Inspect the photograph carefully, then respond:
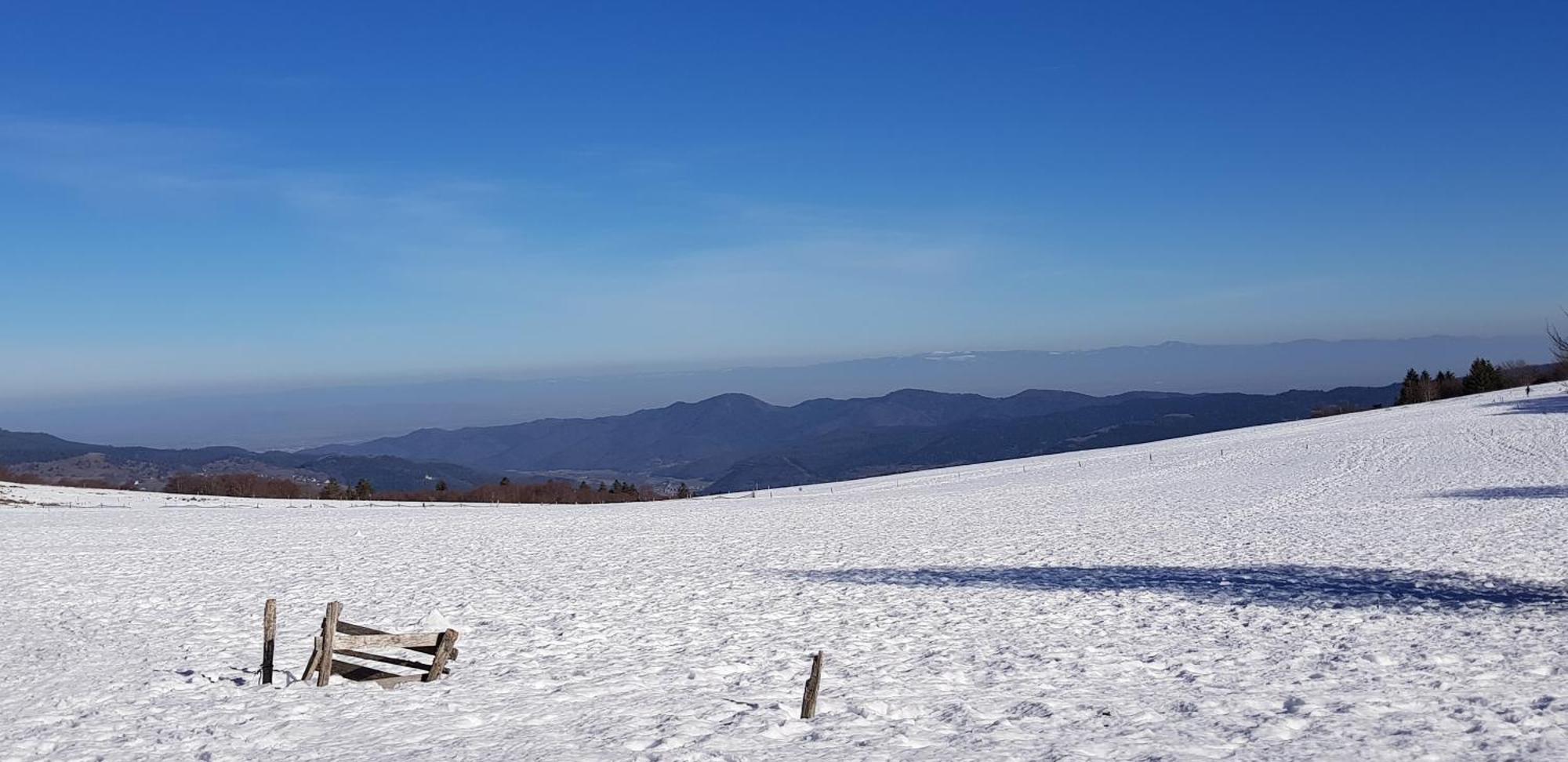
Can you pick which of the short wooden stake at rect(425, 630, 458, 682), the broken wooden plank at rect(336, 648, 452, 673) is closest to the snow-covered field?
the short wooden stake at rect(425, 630, 458, 682)

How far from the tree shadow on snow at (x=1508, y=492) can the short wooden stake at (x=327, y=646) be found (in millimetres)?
Result: 38147

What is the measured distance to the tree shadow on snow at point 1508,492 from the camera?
37094 mm

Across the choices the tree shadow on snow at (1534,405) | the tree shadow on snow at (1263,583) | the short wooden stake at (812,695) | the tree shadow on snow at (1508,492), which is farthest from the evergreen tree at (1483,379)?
the short wooden stake at (812,695)

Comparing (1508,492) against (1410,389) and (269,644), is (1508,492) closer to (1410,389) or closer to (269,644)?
(269,644)

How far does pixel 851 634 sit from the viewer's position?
1775 cm

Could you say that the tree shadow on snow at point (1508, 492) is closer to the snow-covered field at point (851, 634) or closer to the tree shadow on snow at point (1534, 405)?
the snow-covered field at point (851, 634)

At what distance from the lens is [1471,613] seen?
58.1ft

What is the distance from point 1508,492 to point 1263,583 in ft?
77.5

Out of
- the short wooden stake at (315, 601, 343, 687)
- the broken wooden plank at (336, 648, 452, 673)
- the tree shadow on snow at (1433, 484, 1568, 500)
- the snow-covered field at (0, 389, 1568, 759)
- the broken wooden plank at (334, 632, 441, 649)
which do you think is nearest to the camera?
the snow-covered field at (0, 389, 1568, 759)

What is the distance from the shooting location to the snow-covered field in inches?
465

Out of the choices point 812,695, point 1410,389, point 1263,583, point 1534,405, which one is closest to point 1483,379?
point 1410,389

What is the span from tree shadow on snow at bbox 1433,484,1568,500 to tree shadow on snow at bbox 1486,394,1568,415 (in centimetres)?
3904

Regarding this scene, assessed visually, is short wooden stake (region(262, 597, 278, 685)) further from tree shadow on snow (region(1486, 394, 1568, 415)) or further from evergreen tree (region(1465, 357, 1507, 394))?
evergreen tree (region(1465, 357, 1507, 394))

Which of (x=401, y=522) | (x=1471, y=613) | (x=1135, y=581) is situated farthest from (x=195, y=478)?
(x=1471, y=613)
